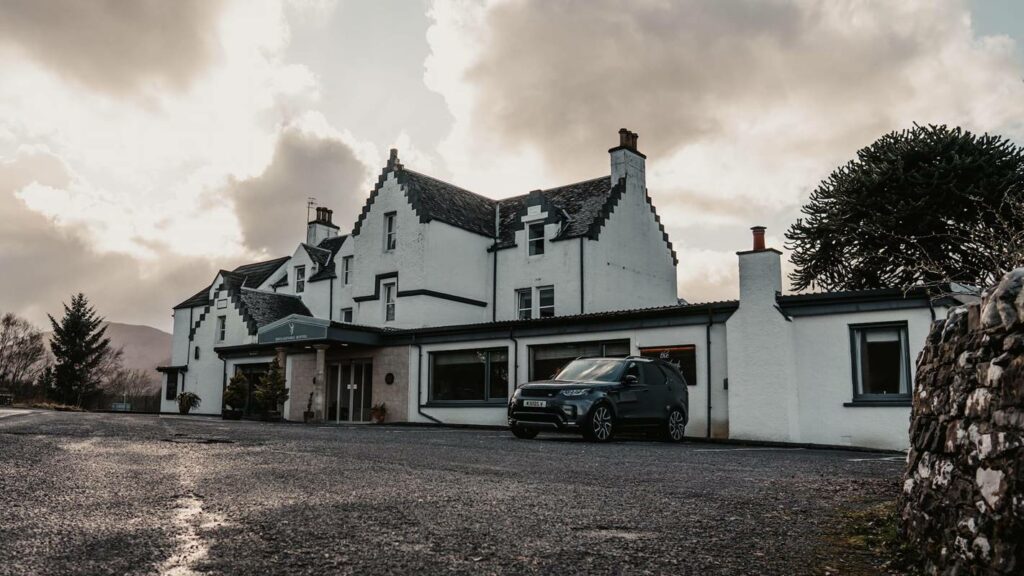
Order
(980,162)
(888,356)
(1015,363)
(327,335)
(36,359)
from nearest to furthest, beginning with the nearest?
(1015,363) < (888,356) < (327,335) < (980,162) < (36,359)

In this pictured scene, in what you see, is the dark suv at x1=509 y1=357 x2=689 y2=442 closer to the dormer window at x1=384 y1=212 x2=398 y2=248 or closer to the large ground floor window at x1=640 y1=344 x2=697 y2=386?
the large ground floor window at x1=640 y1=344 x2=697 y2=386

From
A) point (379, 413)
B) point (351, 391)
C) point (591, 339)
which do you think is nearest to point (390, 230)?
point (351, 391)

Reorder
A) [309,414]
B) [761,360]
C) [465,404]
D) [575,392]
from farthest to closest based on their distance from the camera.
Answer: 1. [309,414]
2. [465,404]
3. [761,360]
4. [575,392]

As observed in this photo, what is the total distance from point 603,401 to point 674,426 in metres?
2.78

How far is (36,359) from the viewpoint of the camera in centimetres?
7881

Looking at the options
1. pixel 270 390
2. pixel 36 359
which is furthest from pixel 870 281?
pixel 36 359

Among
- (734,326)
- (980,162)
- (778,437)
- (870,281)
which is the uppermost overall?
(980,162)

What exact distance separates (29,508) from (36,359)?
8440 centimetres

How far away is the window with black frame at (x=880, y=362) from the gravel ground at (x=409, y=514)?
8.55 metres

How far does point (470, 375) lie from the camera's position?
26.8 meters

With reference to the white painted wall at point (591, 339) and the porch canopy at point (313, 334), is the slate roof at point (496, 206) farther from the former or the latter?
the white painted wall at point (591, 339)

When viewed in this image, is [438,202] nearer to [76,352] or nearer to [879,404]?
[879,404]

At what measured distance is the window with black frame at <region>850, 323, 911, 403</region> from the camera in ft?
61.1

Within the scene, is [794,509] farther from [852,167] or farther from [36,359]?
[36,359]
